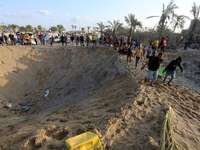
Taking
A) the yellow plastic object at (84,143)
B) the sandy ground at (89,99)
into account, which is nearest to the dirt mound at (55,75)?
the sandy ground at (89,99)

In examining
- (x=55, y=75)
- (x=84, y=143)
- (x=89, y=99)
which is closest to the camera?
(x=84, y=143)

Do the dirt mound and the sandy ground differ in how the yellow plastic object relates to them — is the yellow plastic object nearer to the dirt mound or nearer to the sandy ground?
the sandy ground

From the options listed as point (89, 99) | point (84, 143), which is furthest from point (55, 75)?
point (84, 143)

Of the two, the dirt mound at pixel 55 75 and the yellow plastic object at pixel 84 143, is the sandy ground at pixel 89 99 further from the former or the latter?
the yellow plastic object at pixel 84 143

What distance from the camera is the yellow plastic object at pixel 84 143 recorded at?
179 cm

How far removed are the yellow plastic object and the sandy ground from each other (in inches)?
8.6

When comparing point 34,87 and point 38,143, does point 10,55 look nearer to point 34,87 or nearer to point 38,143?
point 34,87

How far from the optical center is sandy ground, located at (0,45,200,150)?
7.89ft

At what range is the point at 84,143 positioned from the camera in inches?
72.9

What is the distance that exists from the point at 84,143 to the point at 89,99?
3.38m

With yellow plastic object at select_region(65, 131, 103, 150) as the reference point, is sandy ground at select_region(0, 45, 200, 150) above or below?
below

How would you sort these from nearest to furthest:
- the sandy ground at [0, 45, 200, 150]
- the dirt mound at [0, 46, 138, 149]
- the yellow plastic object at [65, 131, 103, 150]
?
the yellow plastic object at [65, 131, 103, 150] → the sandy ground at [0, 45, 200, 150] → the dirt mound at [0, 46, 138, 149]

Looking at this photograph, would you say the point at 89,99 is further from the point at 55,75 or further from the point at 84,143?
the point at 55,75

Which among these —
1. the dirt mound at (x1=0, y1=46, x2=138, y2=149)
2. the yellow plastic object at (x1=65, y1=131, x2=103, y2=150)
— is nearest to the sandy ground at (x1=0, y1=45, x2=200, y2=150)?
the dirt mound at (x1=0, y1=46, x2=138, y2=149)
